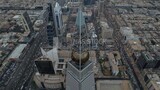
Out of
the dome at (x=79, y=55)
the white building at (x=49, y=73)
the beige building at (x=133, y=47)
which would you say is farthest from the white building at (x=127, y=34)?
the dome at (x=79, y=55)

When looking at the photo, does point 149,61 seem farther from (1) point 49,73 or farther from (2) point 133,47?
(1) point 49,73

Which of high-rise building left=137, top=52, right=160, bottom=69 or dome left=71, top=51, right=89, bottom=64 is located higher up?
dome left=71, top=51, right=89, bottom=64

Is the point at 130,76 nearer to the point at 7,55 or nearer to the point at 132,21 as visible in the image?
the point at 132,21

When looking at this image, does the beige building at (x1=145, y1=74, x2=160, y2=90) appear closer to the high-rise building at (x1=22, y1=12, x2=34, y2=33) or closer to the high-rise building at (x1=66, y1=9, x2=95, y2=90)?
the high-rise building at (x1=66, y1=9, x2=95, y2=90)

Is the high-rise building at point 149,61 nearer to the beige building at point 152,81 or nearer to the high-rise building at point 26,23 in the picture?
the beige building at point 152,81

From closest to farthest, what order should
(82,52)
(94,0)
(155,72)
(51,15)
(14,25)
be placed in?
1. (82,52)
2. (155,72)
3. (51,15)
4. (14,25)
5. (94,0)

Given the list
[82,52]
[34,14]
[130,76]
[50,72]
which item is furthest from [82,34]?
[34,14]

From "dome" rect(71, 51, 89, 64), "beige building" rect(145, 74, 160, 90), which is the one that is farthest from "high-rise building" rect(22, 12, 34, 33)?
"dome" rect(71, 51, 89, 64)

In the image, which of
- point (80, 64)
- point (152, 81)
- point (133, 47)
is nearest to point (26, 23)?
point (133, 47)
